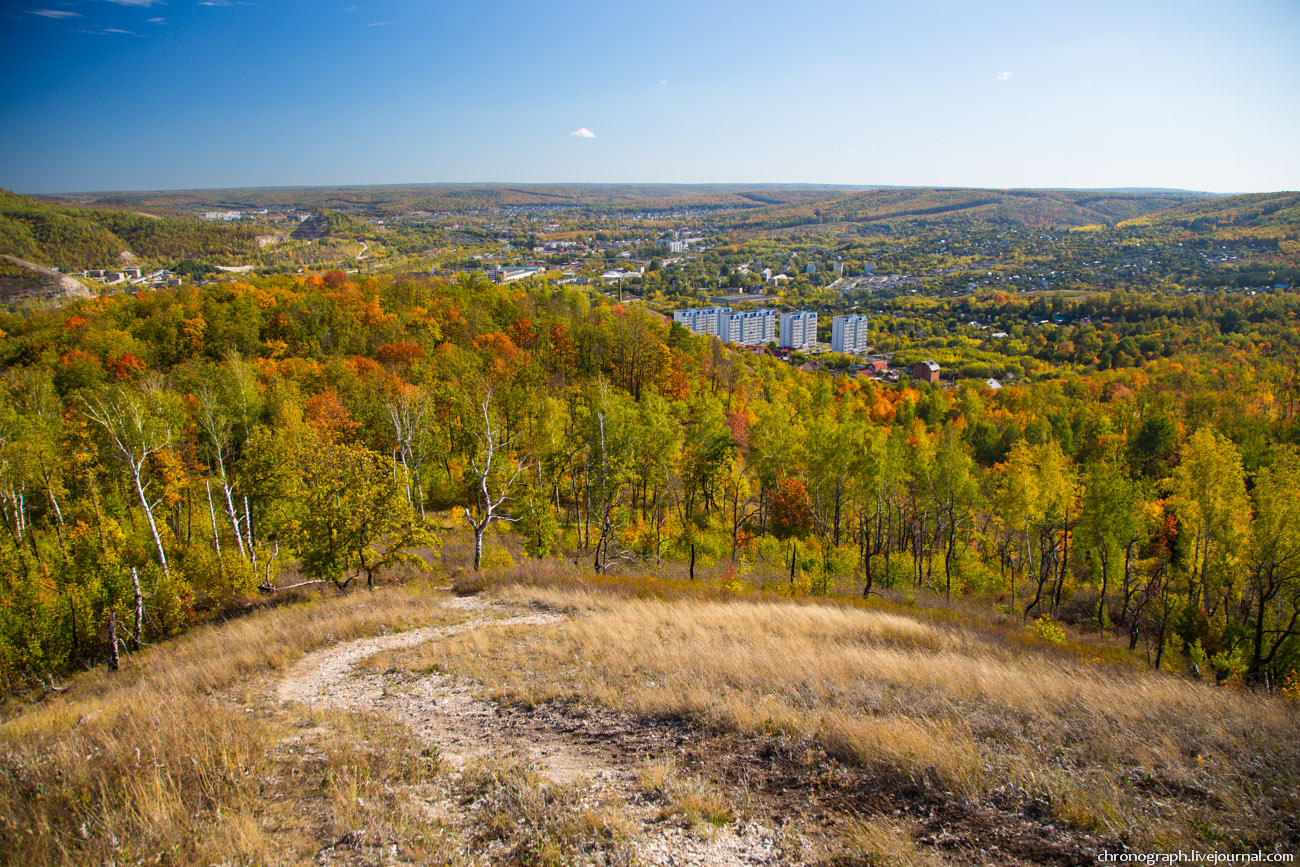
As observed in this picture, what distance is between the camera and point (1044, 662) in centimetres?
1166

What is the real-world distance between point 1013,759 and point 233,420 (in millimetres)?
32150

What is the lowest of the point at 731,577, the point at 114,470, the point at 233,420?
the point at 731,577

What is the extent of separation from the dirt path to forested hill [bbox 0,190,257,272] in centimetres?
10397

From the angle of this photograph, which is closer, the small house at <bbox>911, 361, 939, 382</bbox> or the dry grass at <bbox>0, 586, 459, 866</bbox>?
the dry grass at <bbox>0, 586, 459, 866</bbox>

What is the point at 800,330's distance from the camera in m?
128

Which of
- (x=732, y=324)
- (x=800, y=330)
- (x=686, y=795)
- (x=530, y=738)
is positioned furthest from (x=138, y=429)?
(x=800, y=330)

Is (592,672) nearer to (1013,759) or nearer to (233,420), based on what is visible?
(1013,759)

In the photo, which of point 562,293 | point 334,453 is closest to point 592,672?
point 334,453

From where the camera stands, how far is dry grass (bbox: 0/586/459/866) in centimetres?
491

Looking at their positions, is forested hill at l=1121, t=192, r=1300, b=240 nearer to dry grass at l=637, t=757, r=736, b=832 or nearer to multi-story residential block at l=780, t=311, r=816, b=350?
multi-story residential block at l=780, t=311, r=816, b=350

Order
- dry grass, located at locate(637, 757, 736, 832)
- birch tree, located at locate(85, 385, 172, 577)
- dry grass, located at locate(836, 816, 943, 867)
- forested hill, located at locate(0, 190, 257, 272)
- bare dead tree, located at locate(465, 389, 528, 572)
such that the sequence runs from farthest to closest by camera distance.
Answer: forested hill, located at locate(0, 190, 257, 272)
bare dead tree, located at locate(465, 389, 528, 572)
birch tree, located at locate(85, 385, 172, 577)
dry grass, located at locate(637, 757, 736, 832)
dry grass, located at locate(836, 816, 943, 867)

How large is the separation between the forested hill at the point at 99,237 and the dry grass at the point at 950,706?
4204 inches

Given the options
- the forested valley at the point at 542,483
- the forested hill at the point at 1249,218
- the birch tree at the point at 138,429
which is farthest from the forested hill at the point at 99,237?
the forested hill at the point at 1249,218

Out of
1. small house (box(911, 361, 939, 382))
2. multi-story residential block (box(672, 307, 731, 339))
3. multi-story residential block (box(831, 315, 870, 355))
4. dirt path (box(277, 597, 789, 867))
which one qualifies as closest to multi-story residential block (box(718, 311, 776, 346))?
multi-story residential block (box(672, 307, 731, 339))
